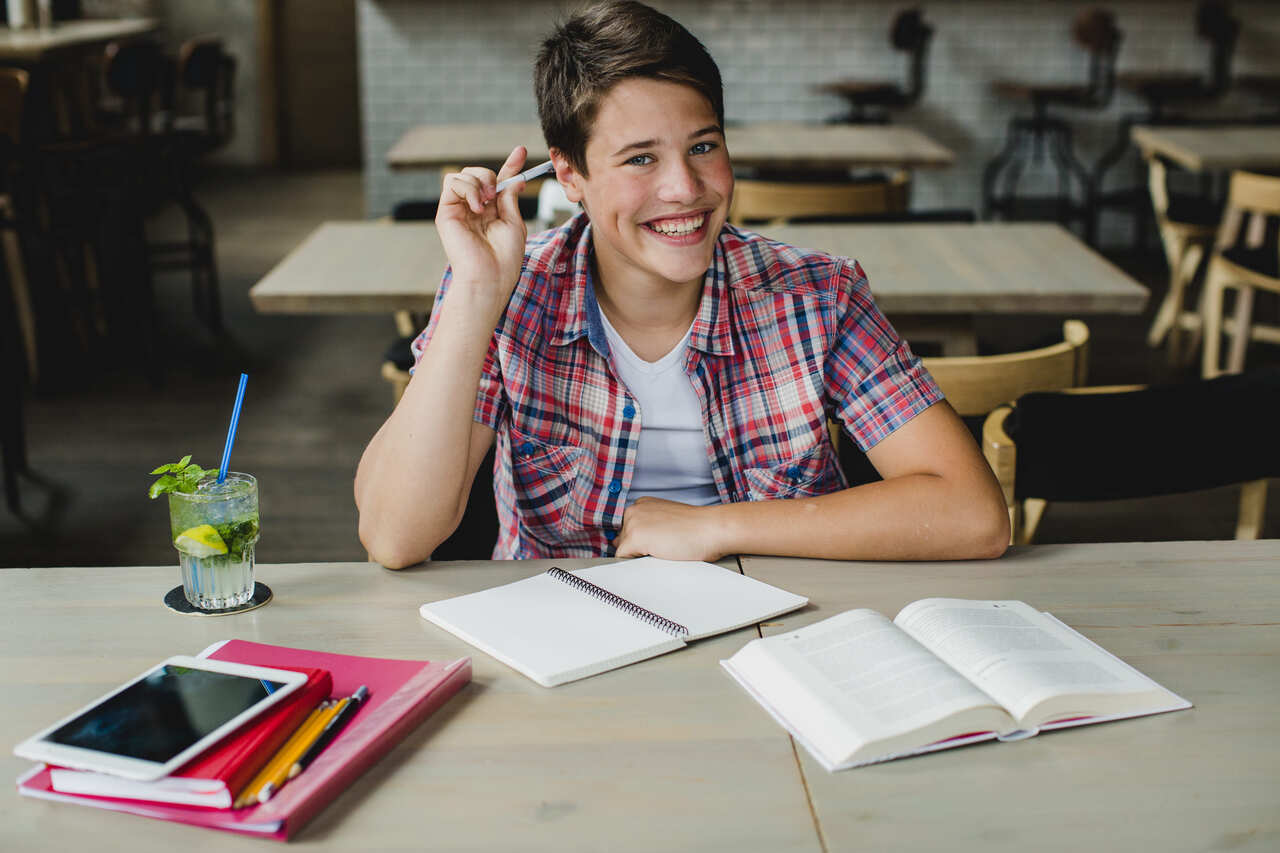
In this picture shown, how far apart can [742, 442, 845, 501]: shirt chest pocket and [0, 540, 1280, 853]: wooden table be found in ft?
0.94

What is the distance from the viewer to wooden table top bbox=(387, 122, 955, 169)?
13.6 ft

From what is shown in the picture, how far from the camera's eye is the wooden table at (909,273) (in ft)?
8.11

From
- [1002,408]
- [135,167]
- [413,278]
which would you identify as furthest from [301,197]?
[1002,408]

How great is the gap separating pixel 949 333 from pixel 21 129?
3313 mm

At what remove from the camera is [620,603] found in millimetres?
1205

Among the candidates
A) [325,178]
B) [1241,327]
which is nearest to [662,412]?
[1241,327]

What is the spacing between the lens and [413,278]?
2.58 m

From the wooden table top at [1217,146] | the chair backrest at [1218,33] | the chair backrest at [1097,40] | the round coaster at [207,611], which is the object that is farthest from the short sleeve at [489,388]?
the chair backrest at [1218,33]

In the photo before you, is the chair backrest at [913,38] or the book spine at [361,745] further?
the chair backrest at [913,38]

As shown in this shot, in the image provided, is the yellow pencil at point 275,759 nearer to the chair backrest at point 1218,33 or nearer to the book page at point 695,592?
the book page at point 695,592

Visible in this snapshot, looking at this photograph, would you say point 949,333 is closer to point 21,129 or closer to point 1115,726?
point 1115,726

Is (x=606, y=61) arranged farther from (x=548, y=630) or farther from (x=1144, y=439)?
(x=1144, y=439)

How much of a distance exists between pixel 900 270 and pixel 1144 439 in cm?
98

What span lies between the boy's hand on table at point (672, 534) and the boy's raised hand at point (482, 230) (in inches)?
12.2
